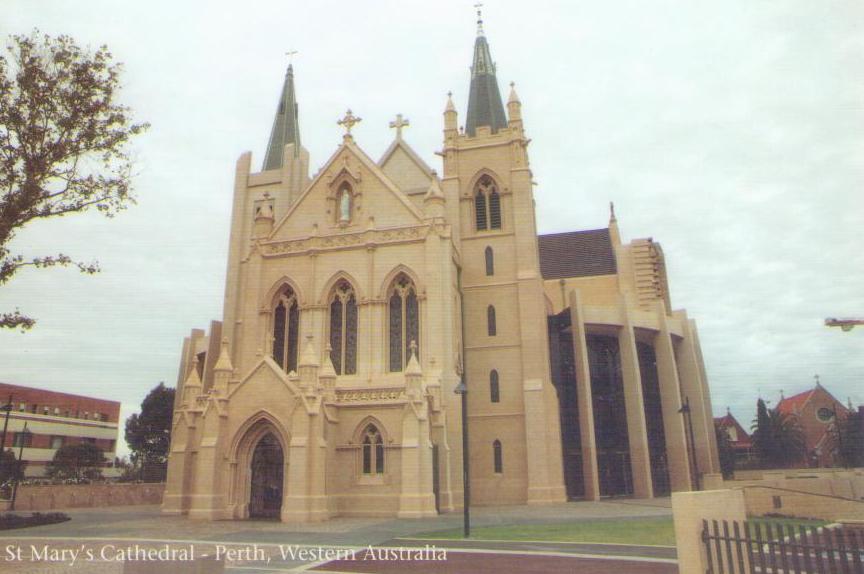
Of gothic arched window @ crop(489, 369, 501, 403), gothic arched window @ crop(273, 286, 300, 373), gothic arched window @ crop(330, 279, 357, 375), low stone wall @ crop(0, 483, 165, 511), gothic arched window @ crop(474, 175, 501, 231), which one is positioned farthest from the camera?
gothic arched window @ crop(474, 175, 501, 231)

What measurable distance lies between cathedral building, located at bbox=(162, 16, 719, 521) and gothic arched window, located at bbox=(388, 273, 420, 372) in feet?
0.31

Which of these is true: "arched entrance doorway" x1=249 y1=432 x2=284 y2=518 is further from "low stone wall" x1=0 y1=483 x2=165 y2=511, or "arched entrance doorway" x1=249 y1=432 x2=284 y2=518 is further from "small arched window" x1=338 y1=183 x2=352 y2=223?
"low stone wall" x1=0 y1=483 x2=165 y2=511

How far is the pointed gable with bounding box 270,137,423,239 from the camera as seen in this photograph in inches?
1251

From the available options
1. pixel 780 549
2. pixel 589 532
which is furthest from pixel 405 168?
pixel 780 549

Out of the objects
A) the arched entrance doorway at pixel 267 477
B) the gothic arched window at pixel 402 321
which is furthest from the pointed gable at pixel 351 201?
the arched entrance doorway at pixel 267 477

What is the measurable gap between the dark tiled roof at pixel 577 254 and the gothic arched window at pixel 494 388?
50.6 feet

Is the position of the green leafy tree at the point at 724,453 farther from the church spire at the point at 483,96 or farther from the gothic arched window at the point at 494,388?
the church spire at the point at 483,96

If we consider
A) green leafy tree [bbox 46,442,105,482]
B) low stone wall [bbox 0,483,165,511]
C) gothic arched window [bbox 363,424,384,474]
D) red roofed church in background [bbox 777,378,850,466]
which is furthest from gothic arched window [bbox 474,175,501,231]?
red roofed church in background [bbox 777,378,850,466]

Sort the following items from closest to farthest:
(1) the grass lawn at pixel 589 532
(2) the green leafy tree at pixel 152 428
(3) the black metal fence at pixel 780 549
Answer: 1. (3) the black metal fence at pixel 780 549
2. (1) the grass lawn at pixel 589 532
3. (2) the green leafy tree at pixel 152 428

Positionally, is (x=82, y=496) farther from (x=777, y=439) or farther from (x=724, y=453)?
(x=777, y=439)

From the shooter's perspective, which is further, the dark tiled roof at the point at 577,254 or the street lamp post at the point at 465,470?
the dark tiled roof at the point at 577,254

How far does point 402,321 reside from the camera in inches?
1180

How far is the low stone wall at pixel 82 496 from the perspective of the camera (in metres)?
32.4

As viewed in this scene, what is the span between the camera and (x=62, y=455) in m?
52.4
